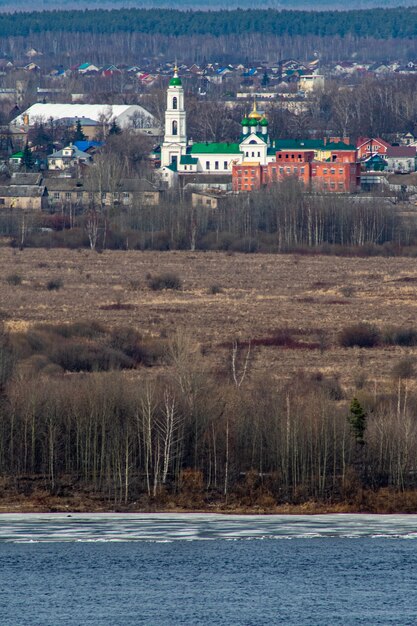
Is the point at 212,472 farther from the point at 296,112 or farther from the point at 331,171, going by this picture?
the point at 296,112

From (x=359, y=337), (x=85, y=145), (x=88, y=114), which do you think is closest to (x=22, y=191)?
(x=85, y=145)

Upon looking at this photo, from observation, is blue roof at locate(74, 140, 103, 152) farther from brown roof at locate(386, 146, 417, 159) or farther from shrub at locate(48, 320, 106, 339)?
shrub at locate(48, 320, 106, 339)

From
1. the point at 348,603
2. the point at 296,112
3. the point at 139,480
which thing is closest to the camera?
the point at 348,603

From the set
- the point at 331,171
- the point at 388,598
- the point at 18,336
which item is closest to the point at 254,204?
the point at 331,171

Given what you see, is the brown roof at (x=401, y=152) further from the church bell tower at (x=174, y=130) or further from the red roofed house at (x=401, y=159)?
the church bell tower at (x=174, y=130)

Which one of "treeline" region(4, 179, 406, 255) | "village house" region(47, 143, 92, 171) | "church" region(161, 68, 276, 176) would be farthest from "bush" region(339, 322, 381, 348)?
"village house" region(47, 143, 92, 171)

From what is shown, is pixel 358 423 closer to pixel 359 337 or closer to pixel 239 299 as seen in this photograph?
pixel 359 337
